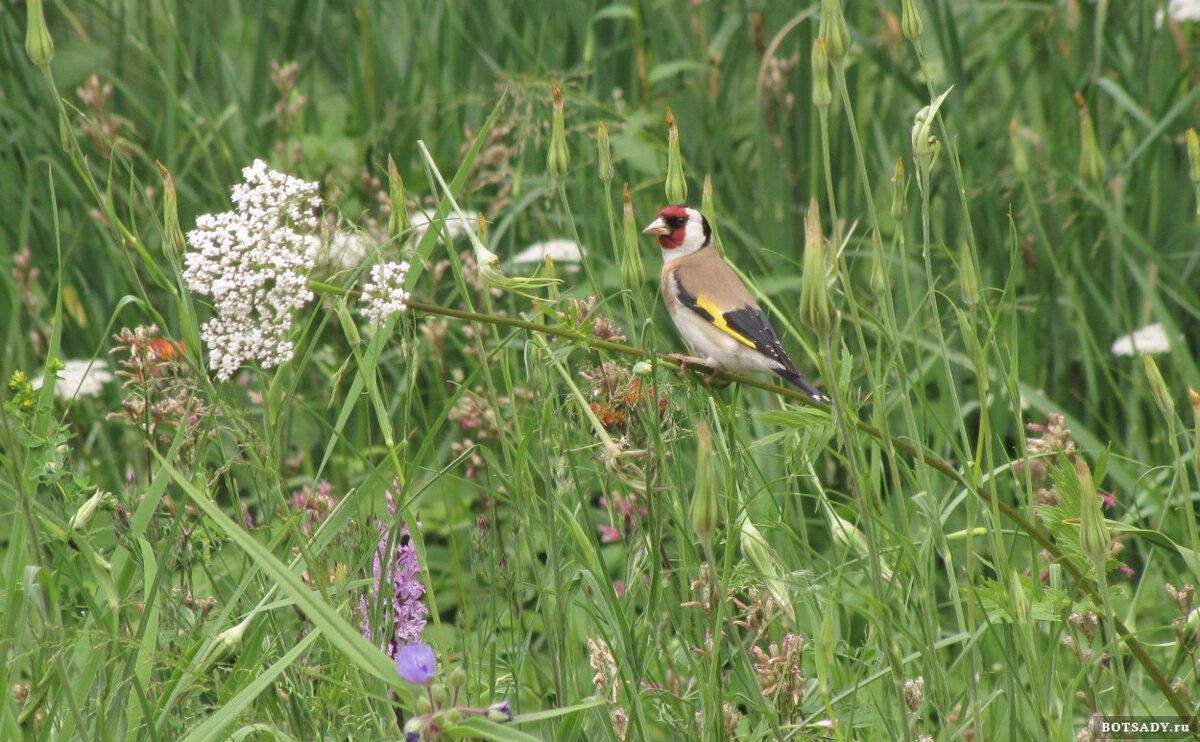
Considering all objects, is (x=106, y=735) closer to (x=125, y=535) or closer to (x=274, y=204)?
(x=125, y=535)

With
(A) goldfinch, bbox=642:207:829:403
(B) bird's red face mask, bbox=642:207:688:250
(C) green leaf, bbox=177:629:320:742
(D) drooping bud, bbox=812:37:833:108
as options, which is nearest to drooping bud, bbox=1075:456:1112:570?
(D) drooping bud, bbox=812:37:833:108

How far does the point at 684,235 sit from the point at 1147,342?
129 cm

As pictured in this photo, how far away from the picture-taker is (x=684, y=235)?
146 inches

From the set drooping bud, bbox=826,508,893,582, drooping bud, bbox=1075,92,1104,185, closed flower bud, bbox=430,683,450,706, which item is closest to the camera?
closed flower bud, bbox=430,683,450,706

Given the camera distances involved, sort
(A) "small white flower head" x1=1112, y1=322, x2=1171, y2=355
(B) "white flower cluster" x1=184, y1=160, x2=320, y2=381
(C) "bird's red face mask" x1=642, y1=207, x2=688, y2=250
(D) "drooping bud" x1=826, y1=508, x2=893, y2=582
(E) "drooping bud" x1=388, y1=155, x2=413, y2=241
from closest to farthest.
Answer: (B) "white flower cluster" x1=184, y1=160, x2=320, y2=381 → (E) "drooping bud" x1=388, y1=155, x2=413, y2=241 → (D) "drooping bud" x1=826, y1=508, x2=893, y2=582 → (C) "bird's red face mask" x1=642, y1=207, x2=688, y2=250 → (A) "small white flower head" x1=1112, y1=322, x2=1171, y2=355

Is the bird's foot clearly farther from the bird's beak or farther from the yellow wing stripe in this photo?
the bird's beak

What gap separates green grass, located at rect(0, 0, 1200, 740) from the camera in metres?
1.63

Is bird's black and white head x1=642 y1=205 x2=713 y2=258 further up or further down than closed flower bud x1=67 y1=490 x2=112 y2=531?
further down

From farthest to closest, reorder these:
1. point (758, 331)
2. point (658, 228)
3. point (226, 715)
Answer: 1. point (658, 228)
2. point (758, 331)
3. point (226, 715)

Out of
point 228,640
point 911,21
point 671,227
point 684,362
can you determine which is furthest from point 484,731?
point 671,227

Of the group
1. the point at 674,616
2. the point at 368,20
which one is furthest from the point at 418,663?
the point at 368,20

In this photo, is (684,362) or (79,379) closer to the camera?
(684,362)

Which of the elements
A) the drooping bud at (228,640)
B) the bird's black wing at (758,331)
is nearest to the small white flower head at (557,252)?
the bird's black wing at (758,331)

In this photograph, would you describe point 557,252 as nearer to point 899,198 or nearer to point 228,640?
point 899,198
